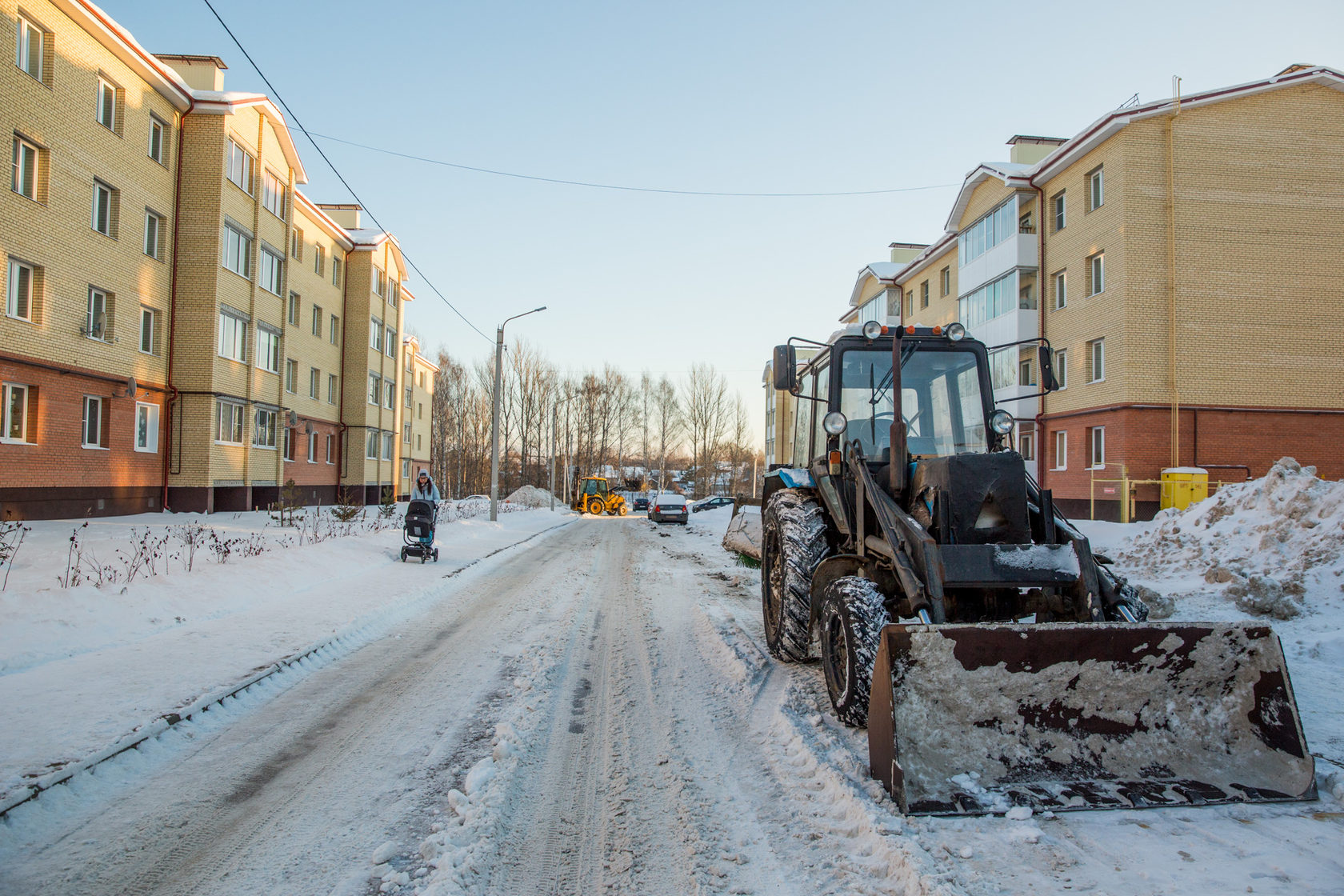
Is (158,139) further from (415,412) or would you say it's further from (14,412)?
(415,412)

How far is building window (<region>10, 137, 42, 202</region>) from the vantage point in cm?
1512

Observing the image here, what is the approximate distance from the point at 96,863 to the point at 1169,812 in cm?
446

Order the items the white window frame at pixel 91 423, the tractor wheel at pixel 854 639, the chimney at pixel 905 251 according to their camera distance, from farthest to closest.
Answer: the chimney at pixel 905 251 → the white window frame at pixel 91 423 → the tractor wheel at pixel 854 639

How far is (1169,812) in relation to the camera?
10.9 ft

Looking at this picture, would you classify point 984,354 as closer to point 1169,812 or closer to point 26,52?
point 1169,812

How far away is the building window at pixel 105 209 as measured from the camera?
56.8 ft

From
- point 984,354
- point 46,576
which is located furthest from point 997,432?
point 46,576

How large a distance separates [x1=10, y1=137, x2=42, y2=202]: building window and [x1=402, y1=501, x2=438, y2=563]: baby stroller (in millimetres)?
11004

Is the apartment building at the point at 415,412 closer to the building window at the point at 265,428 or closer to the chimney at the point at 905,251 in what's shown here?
the building window at the point at 265,428

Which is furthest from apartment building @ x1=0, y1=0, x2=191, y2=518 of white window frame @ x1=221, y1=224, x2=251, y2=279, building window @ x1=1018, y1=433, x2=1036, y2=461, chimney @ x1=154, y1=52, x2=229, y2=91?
building window @ x1=1018, y1=433, x2=1036, y2=461

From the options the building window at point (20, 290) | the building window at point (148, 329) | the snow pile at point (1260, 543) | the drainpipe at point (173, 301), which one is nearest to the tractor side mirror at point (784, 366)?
the snow pile at point (1260, 543)

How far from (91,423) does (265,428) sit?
23.9 ft

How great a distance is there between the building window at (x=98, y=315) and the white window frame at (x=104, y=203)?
141 cm

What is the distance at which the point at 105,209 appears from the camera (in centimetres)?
1780
